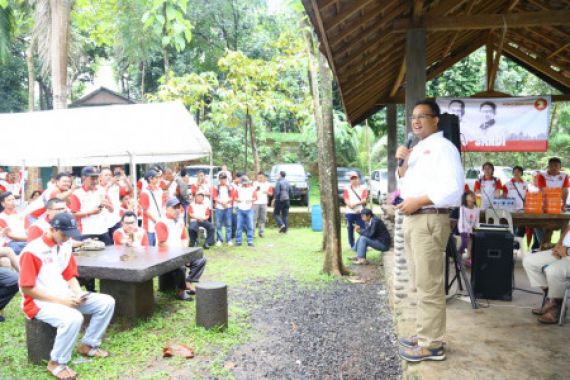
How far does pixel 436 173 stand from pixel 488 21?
2.90 meters

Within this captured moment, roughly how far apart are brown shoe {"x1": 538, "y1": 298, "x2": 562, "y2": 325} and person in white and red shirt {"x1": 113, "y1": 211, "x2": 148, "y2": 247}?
5295 millimetres

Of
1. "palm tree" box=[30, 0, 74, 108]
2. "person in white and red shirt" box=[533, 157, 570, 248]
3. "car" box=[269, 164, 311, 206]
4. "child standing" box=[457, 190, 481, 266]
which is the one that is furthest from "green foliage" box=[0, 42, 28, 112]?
"person in white and red shirt" box=[533, 157, 570, 248]

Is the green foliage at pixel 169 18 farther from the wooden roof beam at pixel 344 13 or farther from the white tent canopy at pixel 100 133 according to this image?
the white tent canopy at pixel 100 133

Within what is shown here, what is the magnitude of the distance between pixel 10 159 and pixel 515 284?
830cm

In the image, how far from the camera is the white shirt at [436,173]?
3.08 meters

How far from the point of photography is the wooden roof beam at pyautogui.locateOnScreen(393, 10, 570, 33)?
504 cm

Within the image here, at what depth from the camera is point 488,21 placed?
5117mm

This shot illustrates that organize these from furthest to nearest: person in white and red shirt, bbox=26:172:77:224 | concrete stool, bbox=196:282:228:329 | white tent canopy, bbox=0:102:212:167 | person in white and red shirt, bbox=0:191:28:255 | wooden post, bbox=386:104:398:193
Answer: wooden post, bbox=386:104:398:193, white tent canopy, bbox=0:102:212:167, person in white and red shirt, bbox=0:191:28:255, person in white and red shirt, bbox=26:172:77:224, concrete stool, bbox=196:282:228:329

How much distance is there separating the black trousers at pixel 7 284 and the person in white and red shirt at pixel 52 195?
1.24 m

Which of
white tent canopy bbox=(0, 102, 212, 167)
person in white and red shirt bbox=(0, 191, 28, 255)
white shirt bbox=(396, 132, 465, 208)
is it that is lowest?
person in white and red shirt bbox=(0, 191, 28, 255)

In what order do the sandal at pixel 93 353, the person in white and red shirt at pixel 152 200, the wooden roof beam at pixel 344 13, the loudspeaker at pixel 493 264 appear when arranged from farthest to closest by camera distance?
the person in white and red shirt at pixel 152 200 < the loudspeaker at pixel 493 264 < the sandal at pixel 93 353 < the wooden roof beam at pixel 344 13

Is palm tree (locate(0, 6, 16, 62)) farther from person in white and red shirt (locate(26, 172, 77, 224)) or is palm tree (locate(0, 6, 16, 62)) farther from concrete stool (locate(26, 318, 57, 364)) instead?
concrete stool (locate(26, 318, 57, 364))

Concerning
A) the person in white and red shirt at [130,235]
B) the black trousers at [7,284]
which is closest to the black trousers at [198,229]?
the person in white and red shirt at [130,235]

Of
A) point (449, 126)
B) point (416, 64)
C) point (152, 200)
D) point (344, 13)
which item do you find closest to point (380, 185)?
point (152, 200)
